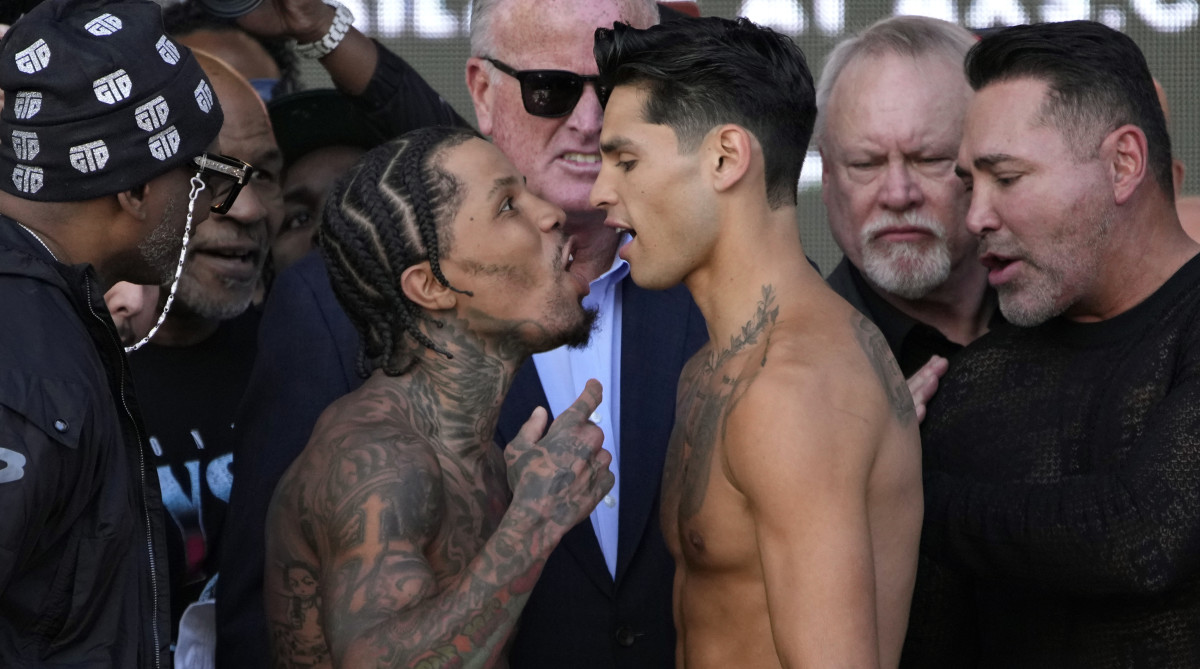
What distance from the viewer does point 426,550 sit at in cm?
239

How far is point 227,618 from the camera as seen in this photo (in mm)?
2975

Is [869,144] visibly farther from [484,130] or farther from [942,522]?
[942,522]

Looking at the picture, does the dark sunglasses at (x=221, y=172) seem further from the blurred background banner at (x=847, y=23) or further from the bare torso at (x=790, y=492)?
the blurred background banner at (x=847, y=23)

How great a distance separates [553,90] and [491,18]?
33 cm

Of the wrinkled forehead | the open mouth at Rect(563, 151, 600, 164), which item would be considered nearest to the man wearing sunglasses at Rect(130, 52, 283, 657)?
the wrinkled forehead

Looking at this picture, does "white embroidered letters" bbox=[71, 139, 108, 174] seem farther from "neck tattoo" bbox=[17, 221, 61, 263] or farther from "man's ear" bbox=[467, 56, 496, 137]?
"man's ear" bbox=[467, 56, 496, 137]

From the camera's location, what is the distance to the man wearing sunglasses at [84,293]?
6.99ft

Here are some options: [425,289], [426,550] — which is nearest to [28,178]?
[425,289]

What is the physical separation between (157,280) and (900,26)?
225cm

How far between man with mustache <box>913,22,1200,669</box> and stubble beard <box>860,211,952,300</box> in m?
0.55

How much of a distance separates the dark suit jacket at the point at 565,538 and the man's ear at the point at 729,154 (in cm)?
86

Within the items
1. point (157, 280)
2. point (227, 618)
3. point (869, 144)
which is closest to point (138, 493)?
point (157, 280)

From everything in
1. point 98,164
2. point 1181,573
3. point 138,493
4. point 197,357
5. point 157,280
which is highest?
point 98,164

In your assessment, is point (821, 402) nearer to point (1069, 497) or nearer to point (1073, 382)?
point (1069, 497)
